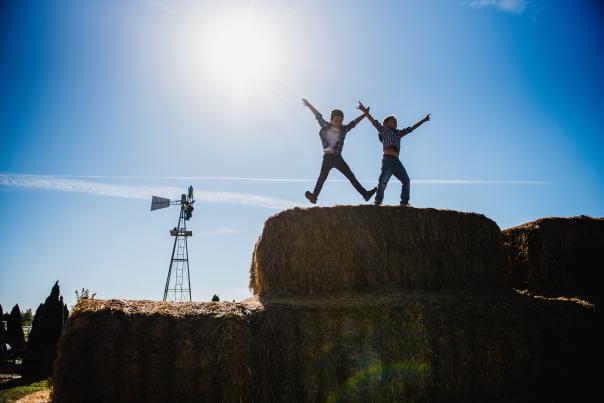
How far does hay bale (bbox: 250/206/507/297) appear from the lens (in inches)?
249

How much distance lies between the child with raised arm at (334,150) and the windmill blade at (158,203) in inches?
1184

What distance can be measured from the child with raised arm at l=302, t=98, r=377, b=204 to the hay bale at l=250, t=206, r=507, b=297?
4.95 ft

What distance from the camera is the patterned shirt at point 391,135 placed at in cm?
841

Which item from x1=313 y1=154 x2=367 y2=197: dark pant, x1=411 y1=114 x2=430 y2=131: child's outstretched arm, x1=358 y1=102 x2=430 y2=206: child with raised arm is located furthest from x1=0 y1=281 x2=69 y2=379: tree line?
x1=411 y1=114 x2=430 y2=131: child's outstretched arm

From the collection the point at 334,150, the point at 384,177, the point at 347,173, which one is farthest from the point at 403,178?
the point at 334,150

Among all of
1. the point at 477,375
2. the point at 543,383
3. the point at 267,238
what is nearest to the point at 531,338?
the point at 543,383

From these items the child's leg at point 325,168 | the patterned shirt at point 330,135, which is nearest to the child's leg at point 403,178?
the patterned shirt at point 330,135

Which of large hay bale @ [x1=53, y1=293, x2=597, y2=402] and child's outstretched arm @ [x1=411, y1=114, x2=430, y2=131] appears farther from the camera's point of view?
child's outstretched arm @ [x1=411, y1=114, x2=430, y2=131]

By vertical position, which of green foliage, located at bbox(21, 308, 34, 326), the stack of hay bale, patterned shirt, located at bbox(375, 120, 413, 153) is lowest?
green foliage, located at bbox(21, 308, 34, 326)

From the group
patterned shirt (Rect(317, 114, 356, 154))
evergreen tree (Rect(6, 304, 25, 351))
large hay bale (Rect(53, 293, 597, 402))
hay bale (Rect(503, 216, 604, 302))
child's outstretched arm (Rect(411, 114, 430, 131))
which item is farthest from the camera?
evergreen tree (Rect(6, 304, 25, 351))

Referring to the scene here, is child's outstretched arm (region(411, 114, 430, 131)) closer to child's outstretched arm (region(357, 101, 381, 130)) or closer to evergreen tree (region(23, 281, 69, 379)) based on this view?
child's outstretched arm (region(357, 101, 381, 130))

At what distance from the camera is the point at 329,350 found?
15.7 ft

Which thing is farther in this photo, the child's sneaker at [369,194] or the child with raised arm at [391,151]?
the child's sneaker at [369,194]

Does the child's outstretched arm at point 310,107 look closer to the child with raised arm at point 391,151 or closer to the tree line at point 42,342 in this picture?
the child with raised arm at point 391,151
